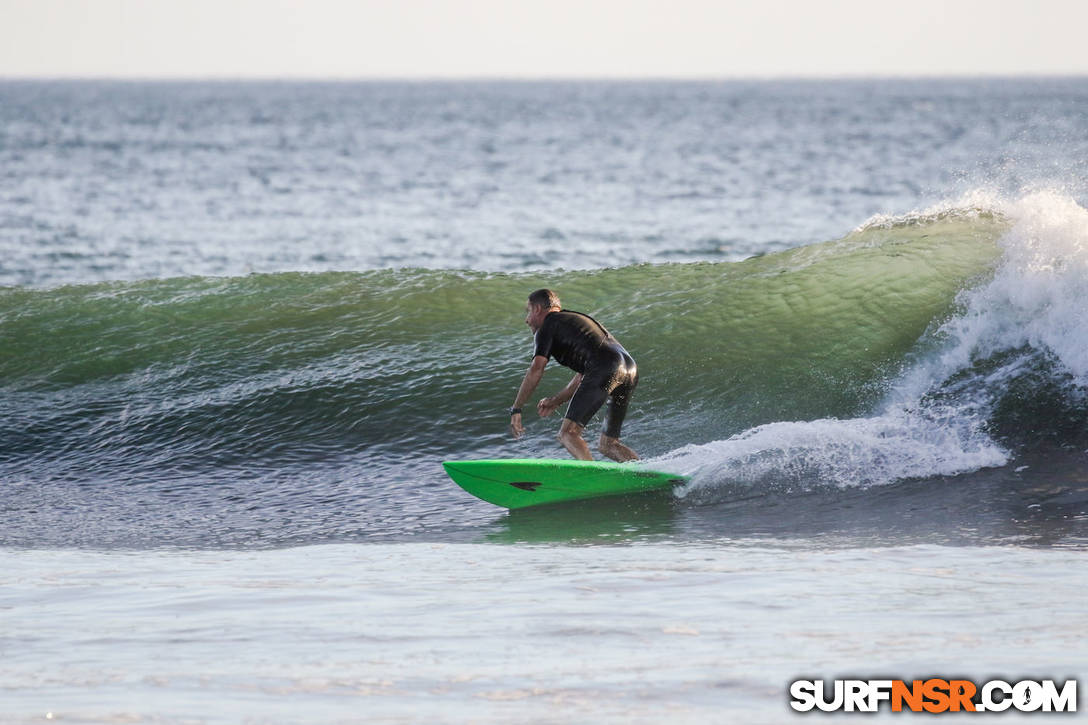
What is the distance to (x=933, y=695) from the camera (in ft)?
16.5

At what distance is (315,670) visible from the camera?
18.2 ft

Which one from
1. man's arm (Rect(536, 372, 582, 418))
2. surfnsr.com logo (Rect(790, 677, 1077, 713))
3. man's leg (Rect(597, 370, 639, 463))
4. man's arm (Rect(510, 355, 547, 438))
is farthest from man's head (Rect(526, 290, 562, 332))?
surfnsr.com logo (Rect(790, 677, 1077, 713))

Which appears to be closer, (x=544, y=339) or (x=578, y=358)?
(x=544, y=339)

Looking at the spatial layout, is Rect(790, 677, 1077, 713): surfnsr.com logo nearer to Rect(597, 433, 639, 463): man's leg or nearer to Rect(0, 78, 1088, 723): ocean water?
Rect(0, 78, 1088, 723): ocean water

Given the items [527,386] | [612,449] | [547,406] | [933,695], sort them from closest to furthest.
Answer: [933,695], [527,386], [547,406], [612,449]

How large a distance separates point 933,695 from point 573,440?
4.92 m

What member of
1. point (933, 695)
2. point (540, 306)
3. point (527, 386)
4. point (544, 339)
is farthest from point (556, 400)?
point (933, 695)

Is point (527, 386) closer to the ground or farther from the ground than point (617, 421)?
farther from the ground

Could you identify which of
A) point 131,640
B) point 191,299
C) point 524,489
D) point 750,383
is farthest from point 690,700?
Answer: point 191,299

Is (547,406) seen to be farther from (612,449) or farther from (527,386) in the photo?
(612,449)

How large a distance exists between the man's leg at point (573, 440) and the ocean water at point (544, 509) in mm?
445

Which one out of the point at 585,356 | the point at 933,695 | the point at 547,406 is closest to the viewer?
the point at 933,695

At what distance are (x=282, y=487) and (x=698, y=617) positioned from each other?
5.47 meters

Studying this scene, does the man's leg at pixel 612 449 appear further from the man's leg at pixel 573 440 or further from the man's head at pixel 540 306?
the man's head at pixel 540 306
